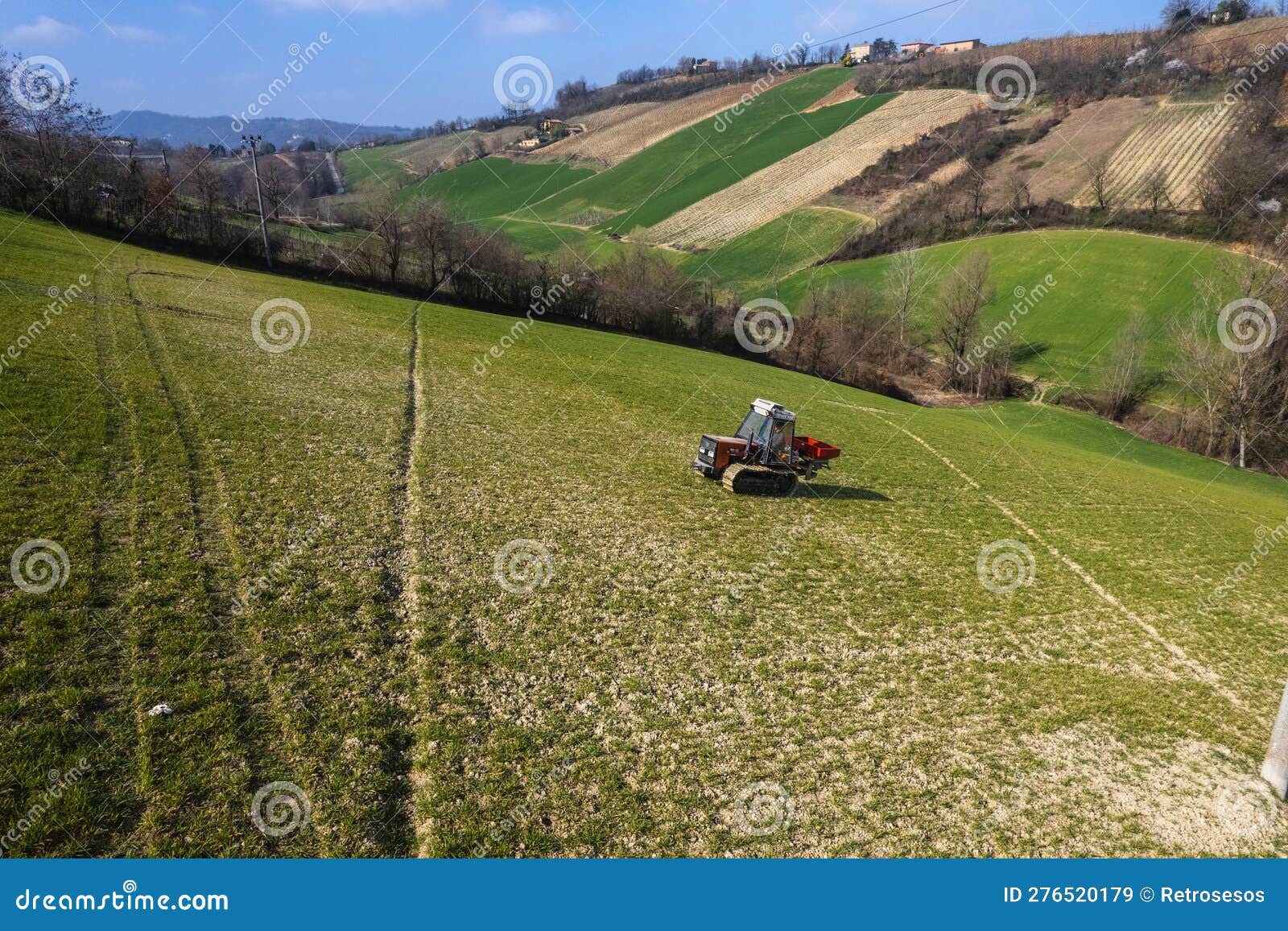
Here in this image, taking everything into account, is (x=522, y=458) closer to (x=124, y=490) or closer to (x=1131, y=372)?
(x=124, y=490)

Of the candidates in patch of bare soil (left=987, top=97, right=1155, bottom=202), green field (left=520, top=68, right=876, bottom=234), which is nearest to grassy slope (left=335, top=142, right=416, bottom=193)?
green field (left=520, top=68, right=876, bottom=234)

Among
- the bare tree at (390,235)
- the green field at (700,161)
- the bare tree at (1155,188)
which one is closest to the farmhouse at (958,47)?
the green field at (700,161)

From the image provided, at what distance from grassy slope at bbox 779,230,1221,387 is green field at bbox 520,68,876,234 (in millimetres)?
41203

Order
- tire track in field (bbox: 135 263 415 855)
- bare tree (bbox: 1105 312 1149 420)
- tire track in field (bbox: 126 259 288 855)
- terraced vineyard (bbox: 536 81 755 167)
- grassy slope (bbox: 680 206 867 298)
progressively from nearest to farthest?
tire track in field (bbox: 135 263 415 855) → tire track in field (bbox: 126 259 288 855) → bare tree (bbox: 1105 312 1149 420) → grassy slope (bbox: 680 206 867 298) → terraced vineyard (bbox: 536 81 755 167)

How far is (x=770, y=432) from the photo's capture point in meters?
21.5

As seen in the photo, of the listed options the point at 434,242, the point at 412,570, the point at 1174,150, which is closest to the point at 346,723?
the point at 412,570

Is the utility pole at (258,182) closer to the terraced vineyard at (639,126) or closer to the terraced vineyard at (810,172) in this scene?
the terraced vineyard at (810,172)

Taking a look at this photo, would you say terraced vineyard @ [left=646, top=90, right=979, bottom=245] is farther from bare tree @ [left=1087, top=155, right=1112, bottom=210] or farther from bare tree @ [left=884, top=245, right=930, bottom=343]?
bare tree @ [left=884, top=245, right=930, bottom=343]

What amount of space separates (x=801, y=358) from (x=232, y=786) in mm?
57612

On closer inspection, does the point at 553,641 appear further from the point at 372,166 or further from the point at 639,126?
the point at 372,166

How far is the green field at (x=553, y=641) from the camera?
908cm

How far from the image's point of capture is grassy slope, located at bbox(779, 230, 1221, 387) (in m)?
63.3

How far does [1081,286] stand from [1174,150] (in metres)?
28.3

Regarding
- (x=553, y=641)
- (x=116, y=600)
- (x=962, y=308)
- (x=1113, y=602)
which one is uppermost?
(x=962, y=308)
